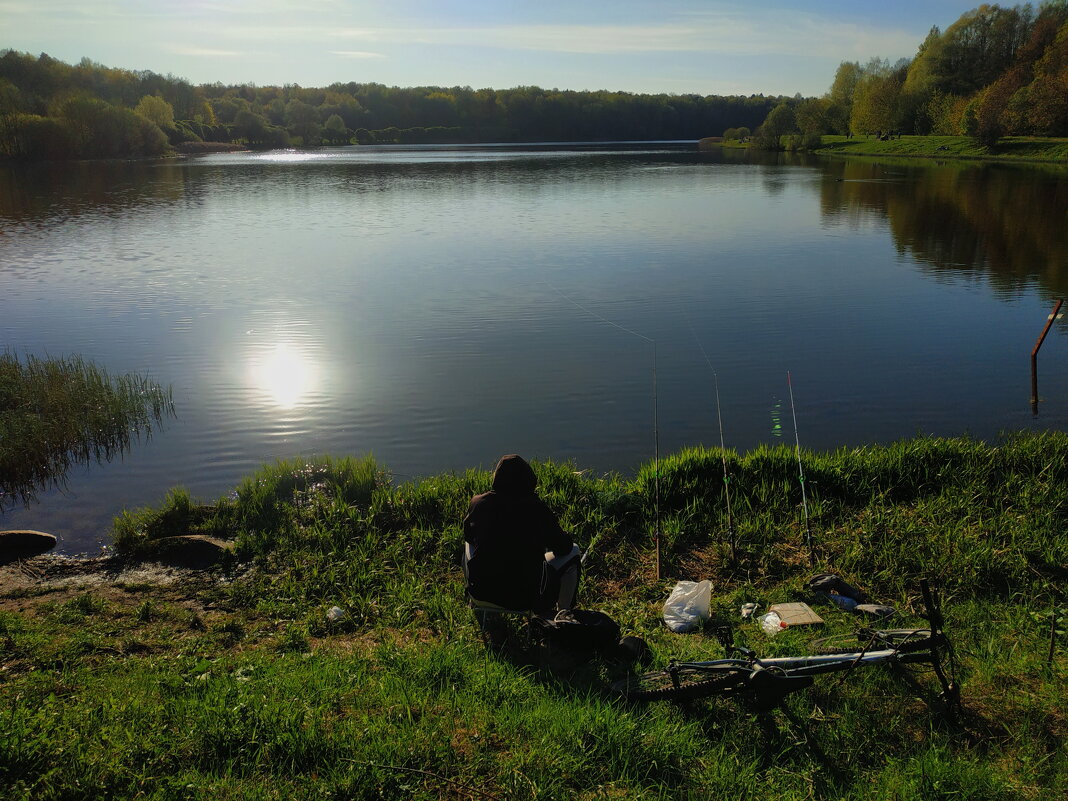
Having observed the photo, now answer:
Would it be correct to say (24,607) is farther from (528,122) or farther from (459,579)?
(528,122)

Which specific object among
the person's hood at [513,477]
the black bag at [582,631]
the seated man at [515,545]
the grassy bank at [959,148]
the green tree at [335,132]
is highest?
the green tree at [335,132]

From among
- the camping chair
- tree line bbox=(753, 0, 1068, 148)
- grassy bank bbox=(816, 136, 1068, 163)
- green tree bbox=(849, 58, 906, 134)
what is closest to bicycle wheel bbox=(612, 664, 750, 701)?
the camping chair

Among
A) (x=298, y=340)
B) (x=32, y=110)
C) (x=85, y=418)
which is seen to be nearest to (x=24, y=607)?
(x=85, y=418)

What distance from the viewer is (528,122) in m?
183

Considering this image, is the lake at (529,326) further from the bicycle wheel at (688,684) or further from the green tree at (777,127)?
the green tree at (777,127)

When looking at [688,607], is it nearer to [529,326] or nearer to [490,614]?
[490,614]

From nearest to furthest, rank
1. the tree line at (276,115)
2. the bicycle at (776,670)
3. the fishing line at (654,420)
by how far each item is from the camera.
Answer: the bicycle at (776,670), the fishing line at (654,420), the tree line at (276,115)

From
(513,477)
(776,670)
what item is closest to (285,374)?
(513,477)

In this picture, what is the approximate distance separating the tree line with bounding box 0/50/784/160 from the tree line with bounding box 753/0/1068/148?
6965cm

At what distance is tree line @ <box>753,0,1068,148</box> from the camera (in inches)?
2837

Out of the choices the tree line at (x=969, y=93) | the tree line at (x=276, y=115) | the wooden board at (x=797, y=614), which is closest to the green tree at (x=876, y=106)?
A: the tree line at (x=969, y=93)

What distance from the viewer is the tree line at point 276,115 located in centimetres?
8519

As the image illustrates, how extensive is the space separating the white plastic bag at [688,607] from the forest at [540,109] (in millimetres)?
81975

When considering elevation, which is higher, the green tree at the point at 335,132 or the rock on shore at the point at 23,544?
the green tree at the point at 335,132
